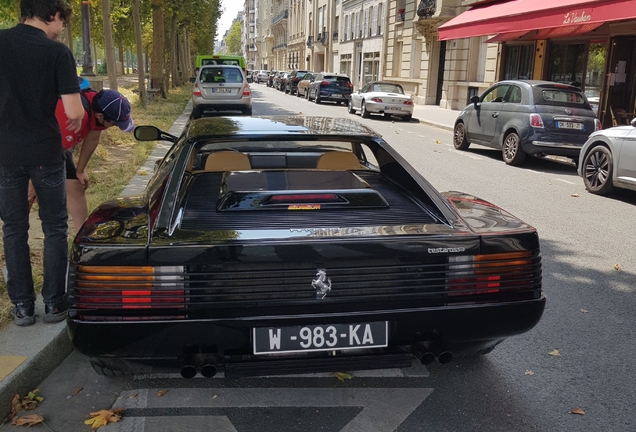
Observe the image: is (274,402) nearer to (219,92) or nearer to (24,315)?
(24,315)

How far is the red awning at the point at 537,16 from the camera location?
1460cm

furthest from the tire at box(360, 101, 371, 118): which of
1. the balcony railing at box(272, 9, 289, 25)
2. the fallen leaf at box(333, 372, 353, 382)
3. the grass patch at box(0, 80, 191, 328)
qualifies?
the balcony railing at box(272, 9, 289, 25)

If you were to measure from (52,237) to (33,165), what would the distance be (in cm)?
45

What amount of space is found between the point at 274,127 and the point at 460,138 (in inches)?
438

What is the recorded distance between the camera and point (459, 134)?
46.8ft

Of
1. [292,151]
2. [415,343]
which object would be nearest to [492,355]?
[415,343]

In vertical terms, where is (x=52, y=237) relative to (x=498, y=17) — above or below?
below

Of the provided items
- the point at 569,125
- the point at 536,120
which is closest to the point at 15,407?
the point at 536,120

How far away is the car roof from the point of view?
11.6ft

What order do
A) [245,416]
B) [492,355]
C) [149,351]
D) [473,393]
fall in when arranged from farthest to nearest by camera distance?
[492,355] < [473,393] < [245,416] < [149,351]

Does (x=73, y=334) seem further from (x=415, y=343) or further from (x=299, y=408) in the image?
(x=415, y=343)

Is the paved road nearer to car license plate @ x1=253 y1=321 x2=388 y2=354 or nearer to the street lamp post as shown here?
car license plate @ x1=253 y1=321 x2=388 y2=354

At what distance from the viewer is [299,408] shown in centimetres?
305

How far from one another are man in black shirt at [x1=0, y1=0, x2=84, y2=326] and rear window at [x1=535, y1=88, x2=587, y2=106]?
32.9 feet
